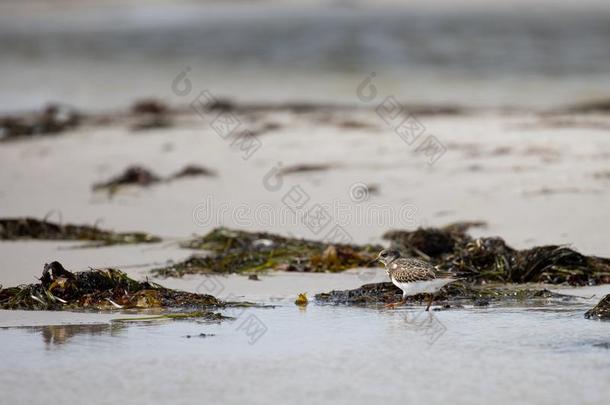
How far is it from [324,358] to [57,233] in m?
3.83

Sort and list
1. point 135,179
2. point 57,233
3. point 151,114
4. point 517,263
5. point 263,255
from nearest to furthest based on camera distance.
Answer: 1. point 517,263
2. point 263,255
3. point 57,233
4. point 135,179
5. point 151,114

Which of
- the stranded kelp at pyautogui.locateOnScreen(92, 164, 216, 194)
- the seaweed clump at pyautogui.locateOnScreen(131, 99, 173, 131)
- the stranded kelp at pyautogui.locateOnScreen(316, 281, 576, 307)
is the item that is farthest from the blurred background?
the stranded kelp at pyautogui.locateOnScreen(316, 281, 576, 307)

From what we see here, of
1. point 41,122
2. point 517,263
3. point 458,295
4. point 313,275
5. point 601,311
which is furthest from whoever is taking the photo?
point 41,122

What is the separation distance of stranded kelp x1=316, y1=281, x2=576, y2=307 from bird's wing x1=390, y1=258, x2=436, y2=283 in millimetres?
283

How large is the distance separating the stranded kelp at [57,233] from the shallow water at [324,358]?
89.0 inches

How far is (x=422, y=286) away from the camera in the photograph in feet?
23.4

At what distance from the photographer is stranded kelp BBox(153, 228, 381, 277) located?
8227 mm

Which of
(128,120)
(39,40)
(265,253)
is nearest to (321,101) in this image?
(128,120)

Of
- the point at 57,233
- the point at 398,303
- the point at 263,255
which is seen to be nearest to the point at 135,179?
the point at 57,233

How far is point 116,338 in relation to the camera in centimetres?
666

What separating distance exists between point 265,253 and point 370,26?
20.8 m

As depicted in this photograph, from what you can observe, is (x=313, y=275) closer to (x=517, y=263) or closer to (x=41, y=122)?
(x=517, y=263)

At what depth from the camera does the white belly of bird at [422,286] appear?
7.11 m

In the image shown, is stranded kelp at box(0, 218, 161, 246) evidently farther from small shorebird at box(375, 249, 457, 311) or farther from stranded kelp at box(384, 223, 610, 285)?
small shorebird at box(375, 249, 457, 311)
